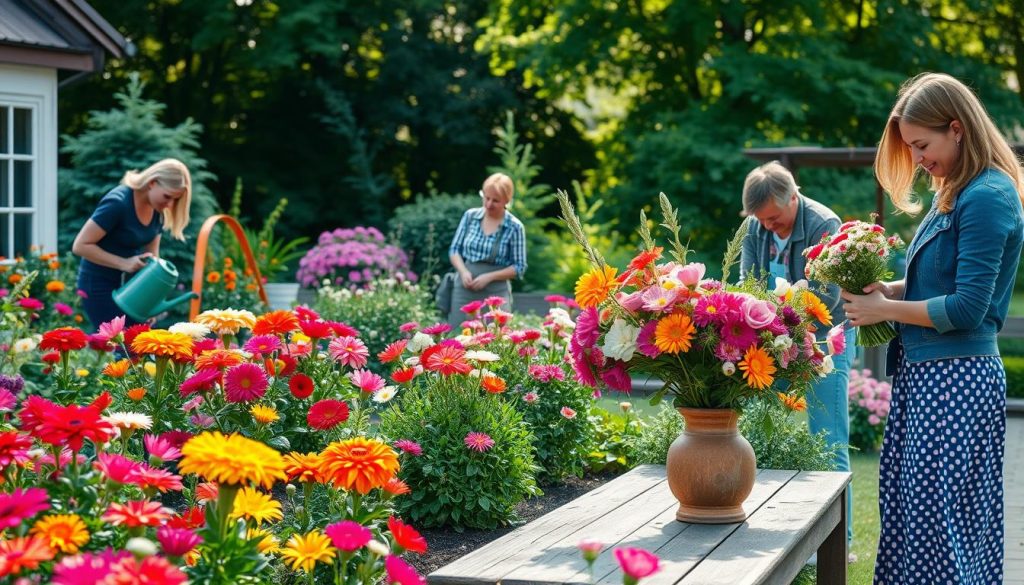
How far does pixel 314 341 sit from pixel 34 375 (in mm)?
2849

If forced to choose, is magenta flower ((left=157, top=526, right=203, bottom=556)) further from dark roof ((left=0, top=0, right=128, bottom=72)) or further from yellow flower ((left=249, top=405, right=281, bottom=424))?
dark roof ((left=0, top=0, right=128, bottom=72))

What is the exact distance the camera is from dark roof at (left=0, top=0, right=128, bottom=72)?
30.8 ft

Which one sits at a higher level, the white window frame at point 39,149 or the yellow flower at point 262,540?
the white window frame at point 39,149

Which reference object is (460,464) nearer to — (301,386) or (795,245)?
(301,386)

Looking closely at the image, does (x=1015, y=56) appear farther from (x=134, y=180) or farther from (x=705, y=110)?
(x=134, y=180)

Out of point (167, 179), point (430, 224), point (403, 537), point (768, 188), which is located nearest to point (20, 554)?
point (403, 537)

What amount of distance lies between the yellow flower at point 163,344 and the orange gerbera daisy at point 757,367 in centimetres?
169

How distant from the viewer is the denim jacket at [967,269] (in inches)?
127

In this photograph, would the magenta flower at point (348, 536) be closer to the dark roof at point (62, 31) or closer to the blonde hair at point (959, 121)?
the blonde hair at point (959, 121)

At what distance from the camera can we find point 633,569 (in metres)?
1.79

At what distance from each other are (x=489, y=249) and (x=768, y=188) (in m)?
2.94

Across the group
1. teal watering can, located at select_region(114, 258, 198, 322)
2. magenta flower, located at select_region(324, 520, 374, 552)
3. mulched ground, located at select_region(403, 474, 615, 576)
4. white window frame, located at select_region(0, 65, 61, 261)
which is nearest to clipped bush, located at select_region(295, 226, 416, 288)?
white window frame, located at select_region(0, 65, 61, 261)

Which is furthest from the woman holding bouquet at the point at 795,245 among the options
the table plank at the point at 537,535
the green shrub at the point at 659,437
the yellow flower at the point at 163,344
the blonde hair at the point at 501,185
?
the blonde hair at the point at 501,185

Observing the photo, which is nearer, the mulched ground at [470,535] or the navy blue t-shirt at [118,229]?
the mulched ground at [470,535]
